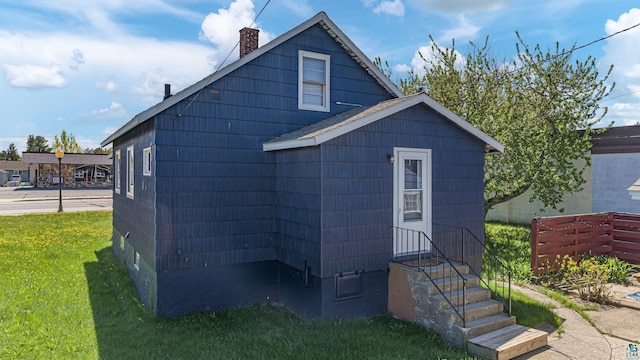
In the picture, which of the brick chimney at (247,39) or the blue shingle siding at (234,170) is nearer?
the blue shingle siding at (234,170)

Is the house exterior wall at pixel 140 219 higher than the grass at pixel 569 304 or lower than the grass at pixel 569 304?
higher

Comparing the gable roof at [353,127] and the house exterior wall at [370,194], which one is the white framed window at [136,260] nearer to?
the gable roof at [353,127]

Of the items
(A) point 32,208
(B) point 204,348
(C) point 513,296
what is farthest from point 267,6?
(A) point 32,208

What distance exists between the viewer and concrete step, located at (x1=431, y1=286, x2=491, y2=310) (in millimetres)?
6656

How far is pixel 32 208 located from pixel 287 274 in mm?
25657

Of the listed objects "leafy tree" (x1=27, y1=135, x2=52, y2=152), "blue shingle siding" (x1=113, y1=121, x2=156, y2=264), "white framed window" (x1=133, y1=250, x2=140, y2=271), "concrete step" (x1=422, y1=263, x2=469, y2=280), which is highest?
"leafy tree" (x1=27, y1=135, x2=52, y2=152)

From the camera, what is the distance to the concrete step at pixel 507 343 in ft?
19.0

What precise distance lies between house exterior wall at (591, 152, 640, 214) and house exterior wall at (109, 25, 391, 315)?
12.5 metres

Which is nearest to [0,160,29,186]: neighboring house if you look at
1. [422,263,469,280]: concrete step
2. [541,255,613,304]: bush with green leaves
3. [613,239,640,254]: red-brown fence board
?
[422,263,469,280]: concrete step

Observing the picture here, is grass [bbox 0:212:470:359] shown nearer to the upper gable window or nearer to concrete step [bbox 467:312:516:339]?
concrete step [bbox 467:312:516:339]

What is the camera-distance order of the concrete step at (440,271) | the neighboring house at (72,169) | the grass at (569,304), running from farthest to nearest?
the neighboring house at (72,169) < the grass at (569,304) < the concrete step at (440,271)

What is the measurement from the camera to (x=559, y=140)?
1345cm

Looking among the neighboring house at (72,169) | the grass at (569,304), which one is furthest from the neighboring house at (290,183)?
the neighboring house at (72,169)

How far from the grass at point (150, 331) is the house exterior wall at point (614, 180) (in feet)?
40.8
